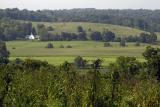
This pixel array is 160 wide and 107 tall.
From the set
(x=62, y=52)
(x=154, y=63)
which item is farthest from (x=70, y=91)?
(x=62, y=52)

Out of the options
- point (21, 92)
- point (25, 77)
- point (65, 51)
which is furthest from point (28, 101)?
point (65, 51)

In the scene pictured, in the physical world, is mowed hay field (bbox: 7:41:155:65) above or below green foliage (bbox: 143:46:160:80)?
below

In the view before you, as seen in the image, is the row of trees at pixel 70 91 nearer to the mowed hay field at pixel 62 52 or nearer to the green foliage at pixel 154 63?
the green foliage at pixel 154 63

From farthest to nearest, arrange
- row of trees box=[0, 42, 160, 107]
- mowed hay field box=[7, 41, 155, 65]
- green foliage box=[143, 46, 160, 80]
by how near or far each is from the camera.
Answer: mowed hay field box=[7, 41, 155, 65] < green foliage box=[143, 46, 160, 80] < row of trees box=[0, 42, 160, 107]

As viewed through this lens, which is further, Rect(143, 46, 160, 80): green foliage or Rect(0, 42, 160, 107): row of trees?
Rect(143, 46, 160, 80): green foliage

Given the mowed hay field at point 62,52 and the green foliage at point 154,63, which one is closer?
the green foliage at point 154,63

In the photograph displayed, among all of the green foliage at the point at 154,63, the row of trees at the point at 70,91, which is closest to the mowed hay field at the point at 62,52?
the green foliage at the point at 154,63

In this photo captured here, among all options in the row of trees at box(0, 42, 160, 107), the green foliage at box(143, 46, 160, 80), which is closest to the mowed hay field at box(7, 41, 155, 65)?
the green foliage at box(143, 46, 160, 80)

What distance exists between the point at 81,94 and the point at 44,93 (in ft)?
19.4

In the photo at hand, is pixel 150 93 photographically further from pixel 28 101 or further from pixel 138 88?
pixel 28 101

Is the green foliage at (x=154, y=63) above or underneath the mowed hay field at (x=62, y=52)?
above

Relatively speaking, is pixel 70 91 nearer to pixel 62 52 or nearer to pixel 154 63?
pixel 154 63

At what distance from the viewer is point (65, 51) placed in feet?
549

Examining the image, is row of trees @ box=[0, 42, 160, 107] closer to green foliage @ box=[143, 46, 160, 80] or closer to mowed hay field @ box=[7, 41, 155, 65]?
green foliage @ box=[143, 46, 160, 80]
